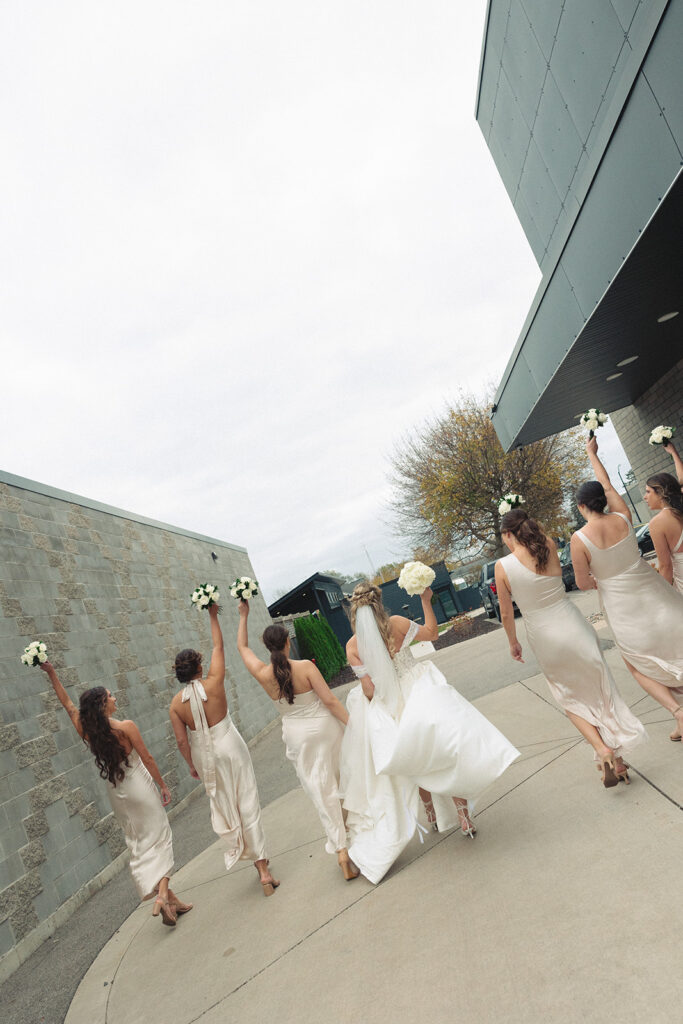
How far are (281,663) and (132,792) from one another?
1.48 metres

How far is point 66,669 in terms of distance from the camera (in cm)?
725

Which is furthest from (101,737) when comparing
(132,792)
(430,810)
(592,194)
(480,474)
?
(480,474)

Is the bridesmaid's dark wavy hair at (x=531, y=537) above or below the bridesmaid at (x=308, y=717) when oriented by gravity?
above

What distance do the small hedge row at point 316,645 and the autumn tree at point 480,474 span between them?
29.3 ft

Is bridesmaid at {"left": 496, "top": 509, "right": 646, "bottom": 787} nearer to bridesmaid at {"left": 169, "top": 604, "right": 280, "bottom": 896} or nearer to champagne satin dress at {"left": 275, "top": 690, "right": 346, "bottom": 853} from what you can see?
champagne satin dress at {"left": 275, "top": 690, "right": 346, "bottom": 853}

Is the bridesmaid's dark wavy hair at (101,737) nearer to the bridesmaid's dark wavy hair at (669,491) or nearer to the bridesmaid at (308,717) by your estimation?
the bridesmaid at (308,717)

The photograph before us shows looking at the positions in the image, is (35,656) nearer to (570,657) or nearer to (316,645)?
(570,657)

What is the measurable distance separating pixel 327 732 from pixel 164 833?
4.74 feet

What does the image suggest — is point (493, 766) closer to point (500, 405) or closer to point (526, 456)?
point (500, 405)

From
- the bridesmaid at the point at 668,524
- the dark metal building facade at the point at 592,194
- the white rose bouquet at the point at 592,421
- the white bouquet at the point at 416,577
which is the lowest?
the bridesmaid at the point at 668,524

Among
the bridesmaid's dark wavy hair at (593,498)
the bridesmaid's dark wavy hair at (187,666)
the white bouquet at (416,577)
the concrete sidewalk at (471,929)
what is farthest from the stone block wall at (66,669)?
the bridesmaid's dark wavy hair at (593,498)

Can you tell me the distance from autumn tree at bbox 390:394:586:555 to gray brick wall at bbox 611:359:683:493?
15.0 meters

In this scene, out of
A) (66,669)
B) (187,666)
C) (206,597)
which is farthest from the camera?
(66,669)

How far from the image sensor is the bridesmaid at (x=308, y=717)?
15.4 ft
